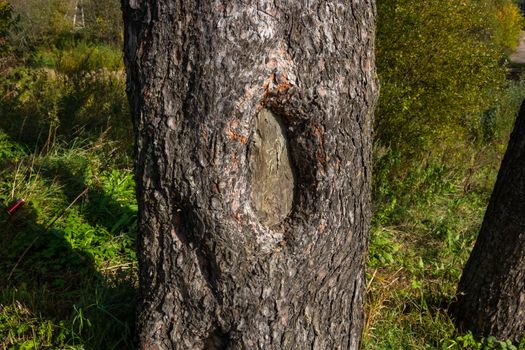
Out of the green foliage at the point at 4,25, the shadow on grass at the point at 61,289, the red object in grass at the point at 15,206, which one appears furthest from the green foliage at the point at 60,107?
the shadow on grass at the point at 61,289

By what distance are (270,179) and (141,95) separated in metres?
0.69

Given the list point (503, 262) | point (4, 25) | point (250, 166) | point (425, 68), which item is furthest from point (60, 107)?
point (503, 262)

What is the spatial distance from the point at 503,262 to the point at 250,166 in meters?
1.97

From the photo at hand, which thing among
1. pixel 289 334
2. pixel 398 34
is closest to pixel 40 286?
pixel 289 334

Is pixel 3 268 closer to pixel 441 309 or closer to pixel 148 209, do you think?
pixel 148 209

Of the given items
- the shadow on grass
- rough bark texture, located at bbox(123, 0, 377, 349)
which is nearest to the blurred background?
the shadow on grass

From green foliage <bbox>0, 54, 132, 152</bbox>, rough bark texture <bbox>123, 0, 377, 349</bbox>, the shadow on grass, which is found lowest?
the shadow on grass

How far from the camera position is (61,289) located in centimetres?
365

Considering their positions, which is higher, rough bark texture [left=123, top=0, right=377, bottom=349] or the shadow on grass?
rough bark texture [left=123, top=0, right=377, bottom=349]

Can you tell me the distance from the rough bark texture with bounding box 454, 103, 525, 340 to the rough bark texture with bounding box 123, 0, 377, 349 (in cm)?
118

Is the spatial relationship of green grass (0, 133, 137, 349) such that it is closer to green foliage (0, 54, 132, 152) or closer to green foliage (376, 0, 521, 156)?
green foliage (0, 54, 132, 152)

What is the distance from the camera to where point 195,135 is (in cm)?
220

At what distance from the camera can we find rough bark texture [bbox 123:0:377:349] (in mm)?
2131

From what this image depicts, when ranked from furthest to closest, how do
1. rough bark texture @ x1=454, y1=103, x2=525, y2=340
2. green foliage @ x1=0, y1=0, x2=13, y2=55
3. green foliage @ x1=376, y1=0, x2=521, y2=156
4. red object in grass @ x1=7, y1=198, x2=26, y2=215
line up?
green foliage @ x1=0, y1=0, x2=13, y2=55 < green foliage @ x1=376, y1=0, x2=521, y2=156 < red object in grass @ x1=7, y1=198, x2=26, y2=215 < rough bark texture @ x1=454, y1=103, x2=525, y2=340
